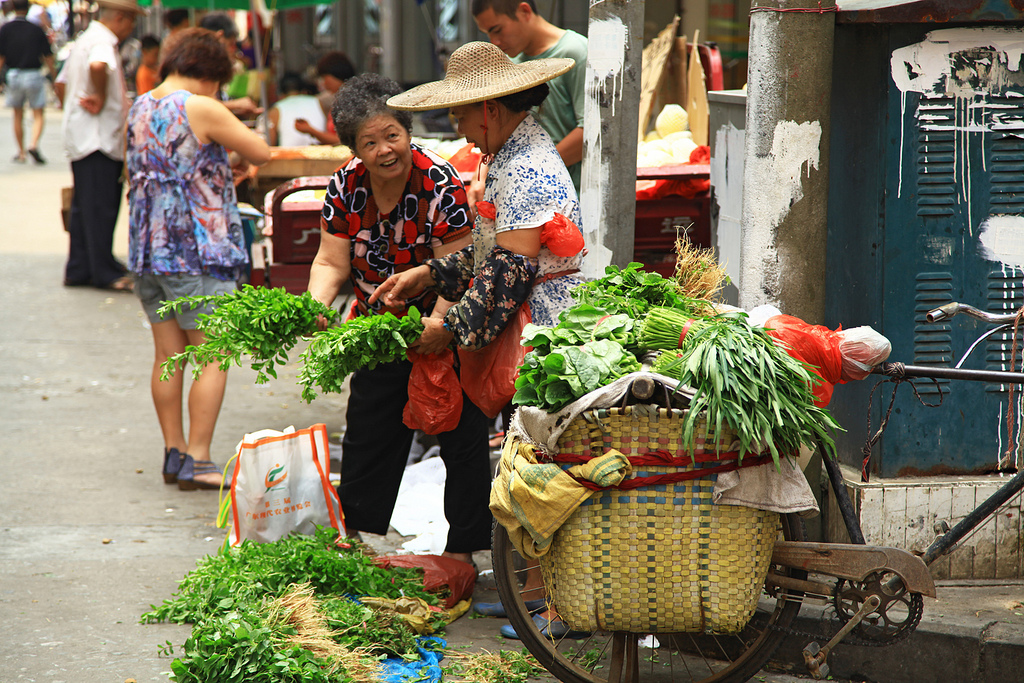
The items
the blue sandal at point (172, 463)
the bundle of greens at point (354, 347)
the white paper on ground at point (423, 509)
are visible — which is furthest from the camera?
the blue sandal at point (172, 463)

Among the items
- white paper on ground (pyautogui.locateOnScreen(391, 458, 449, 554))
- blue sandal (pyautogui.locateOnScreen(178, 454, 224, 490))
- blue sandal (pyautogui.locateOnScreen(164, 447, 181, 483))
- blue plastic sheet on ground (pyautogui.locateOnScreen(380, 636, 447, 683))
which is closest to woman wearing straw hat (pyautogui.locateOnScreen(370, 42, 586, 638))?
blue plastic sheet on ground (pyautogui.locateOnScreen(380, 636, 447, 683))

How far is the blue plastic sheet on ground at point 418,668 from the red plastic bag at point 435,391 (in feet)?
2.60

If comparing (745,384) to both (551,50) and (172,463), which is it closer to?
(551,50)

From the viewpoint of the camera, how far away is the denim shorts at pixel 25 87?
16.9 m

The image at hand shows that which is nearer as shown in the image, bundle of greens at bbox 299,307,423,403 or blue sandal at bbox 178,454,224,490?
→ bundle of greens at bbox 299,307,423,403

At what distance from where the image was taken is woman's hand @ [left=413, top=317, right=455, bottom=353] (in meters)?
3.56

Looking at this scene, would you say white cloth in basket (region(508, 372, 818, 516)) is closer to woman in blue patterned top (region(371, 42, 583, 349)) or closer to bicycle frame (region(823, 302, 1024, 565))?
bicycle frame (region(823, 302, 1024, 565))

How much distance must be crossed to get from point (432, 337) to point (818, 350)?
1391mm

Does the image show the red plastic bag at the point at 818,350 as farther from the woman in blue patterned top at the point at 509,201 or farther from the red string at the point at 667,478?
the woman in blue patterned top at the point at 509,201

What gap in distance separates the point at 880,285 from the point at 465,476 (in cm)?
170

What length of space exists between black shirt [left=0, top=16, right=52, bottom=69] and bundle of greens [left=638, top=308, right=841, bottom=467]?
17426mm

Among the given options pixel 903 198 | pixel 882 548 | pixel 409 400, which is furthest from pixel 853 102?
pixel 409 400

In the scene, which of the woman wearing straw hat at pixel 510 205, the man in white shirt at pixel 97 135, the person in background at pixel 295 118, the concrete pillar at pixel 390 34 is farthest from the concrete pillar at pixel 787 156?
the concrete pillar at pixel 390 34

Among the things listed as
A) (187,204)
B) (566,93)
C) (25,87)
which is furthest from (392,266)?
(25,87)
